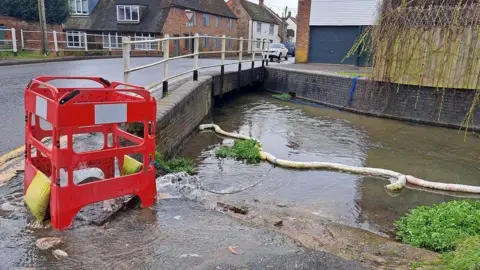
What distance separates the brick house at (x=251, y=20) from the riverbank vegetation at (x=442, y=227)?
4400 centimetres

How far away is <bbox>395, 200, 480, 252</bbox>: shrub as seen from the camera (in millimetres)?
3963

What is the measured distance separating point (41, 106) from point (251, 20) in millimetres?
46804

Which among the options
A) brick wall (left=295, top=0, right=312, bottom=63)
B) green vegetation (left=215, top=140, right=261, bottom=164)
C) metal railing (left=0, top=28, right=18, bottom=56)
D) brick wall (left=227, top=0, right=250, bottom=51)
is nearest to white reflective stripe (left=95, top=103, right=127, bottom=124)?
green vegetation (left=215, top=140, right=261, bottom=164)

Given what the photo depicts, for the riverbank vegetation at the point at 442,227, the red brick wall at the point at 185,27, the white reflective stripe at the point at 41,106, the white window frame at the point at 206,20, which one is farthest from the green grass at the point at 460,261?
the white window frame at the point at 206,20

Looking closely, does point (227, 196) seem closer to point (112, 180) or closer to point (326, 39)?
point (112, 180)

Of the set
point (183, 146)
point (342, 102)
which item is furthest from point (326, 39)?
point (183, 146)

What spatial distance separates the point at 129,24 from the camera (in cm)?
3438

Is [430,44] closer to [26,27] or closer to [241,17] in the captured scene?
[26,27]

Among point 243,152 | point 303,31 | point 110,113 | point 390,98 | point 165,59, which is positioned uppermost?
point 303,31

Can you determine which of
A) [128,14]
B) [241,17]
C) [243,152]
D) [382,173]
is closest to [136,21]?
[128,14]

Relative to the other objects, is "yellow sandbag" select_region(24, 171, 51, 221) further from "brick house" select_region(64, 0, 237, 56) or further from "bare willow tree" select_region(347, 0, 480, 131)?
"brick house" select_region(64, 0, 237, 56)

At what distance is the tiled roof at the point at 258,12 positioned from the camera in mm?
48722

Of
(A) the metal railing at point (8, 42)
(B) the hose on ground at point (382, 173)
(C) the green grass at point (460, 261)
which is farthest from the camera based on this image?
(A) the metal railing at point (8, 42)

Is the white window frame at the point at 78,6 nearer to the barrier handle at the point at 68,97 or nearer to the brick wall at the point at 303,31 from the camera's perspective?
the brick wall at the point at 303,31
